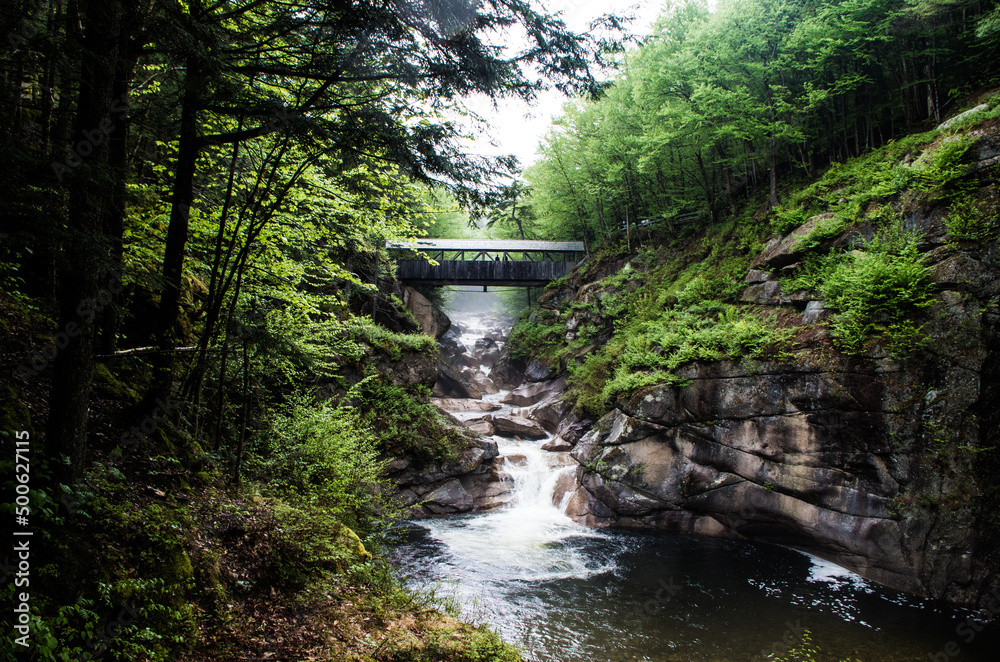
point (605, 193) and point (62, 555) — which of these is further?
point (605, 193)

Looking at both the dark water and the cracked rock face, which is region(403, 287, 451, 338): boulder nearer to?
the cracked rock face

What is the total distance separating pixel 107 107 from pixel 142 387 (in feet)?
13.0

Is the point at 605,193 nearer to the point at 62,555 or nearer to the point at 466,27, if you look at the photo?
the point at 466,27

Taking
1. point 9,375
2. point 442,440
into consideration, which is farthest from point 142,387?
point 442,440

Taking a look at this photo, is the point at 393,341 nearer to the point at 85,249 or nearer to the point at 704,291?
the point at 704,291

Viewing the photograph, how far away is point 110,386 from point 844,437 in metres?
13.3

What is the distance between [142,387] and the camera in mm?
6055

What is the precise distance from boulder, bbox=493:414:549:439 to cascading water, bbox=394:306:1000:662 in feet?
20.1

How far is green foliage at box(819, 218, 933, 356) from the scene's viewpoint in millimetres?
9422

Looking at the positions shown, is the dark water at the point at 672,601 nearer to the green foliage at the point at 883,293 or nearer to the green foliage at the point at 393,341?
the green foliage at the point at 883,293

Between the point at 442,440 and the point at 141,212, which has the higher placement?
the point at 141,212

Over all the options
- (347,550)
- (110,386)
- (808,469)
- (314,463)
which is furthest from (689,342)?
(110,386)

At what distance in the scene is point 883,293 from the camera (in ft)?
32.4

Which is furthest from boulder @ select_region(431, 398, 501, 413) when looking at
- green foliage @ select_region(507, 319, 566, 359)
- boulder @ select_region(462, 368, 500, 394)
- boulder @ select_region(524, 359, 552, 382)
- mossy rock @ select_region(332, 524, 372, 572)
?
mossy rock @ select_region(332, 524, 372, 572)
